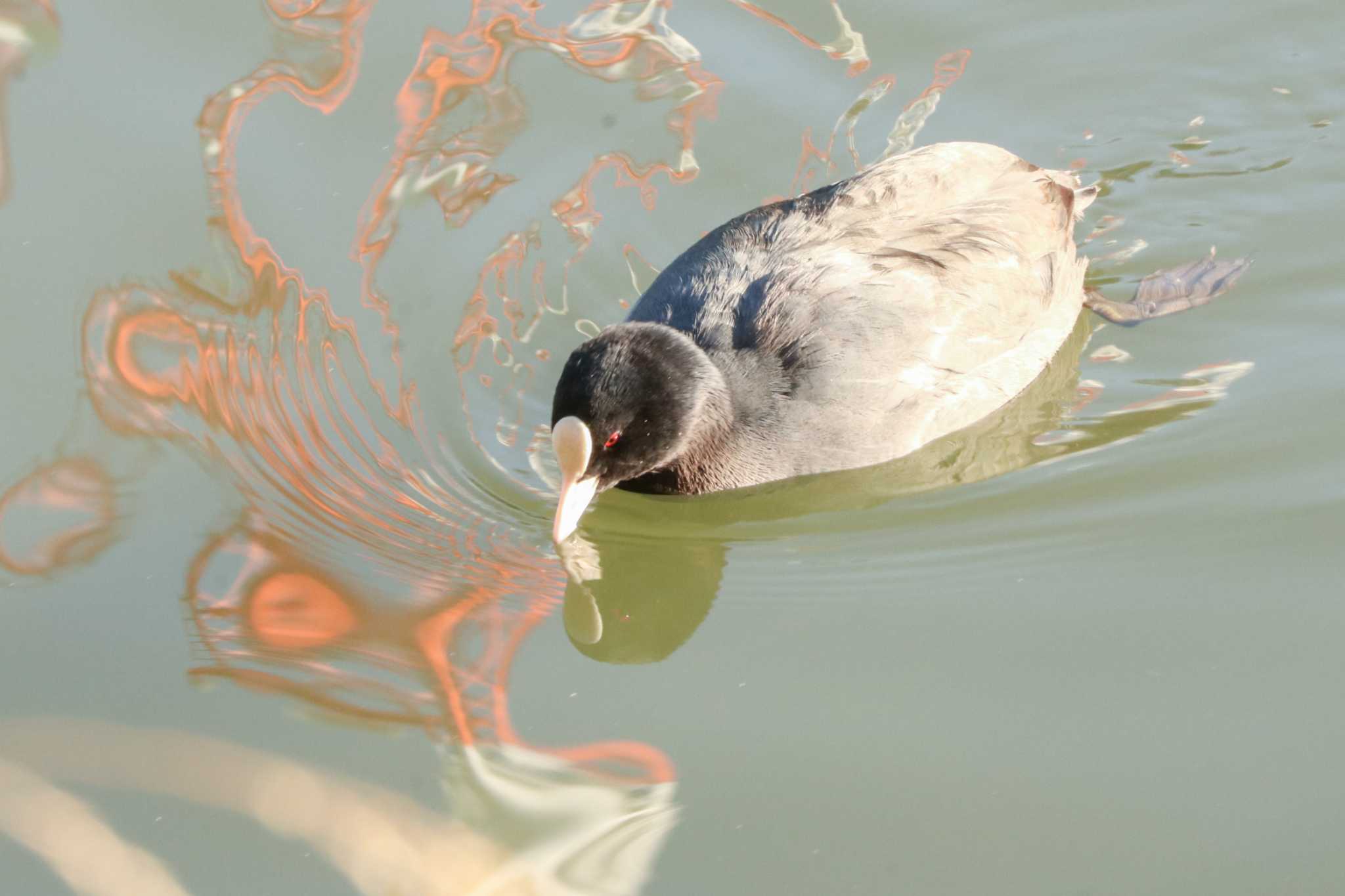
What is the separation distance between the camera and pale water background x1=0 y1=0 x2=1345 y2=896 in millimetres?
3762

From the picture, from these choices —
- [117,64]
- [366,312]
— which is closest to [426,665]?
[366,312]

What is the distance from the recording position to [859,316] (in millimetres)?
4949

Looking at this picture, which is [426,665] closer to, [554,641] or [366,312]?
[554,641]

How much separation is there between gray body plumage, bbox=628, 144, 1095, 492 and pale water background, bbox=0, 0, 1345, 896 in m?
0.19

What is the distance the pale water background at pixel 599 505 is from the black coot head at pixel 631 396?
1.04 ft

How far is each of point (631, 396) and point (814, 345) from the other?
2.08ft

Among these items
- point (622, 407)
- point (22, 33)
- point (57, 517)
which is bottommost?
point (622, 407)

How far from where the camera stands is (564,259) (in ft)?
20.1

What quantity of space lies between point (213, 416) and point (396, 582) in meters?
1.04

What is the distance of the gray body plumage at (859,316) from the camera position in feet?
16.3

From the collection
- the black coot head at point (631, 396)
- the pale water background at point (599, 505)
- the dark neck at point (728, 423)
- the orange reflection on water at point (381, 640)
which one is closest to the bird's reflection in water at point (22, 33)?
the pale water background at point (599, 505)

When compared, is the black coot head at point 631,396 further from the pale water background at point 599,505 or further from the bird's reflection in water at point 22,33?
the bird's reflection in water at point 22,33

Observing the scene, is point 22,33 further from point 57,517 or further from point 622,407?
point 622,407

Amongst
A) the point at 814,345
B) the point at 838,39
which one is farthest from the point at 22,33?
the point at 814,345
